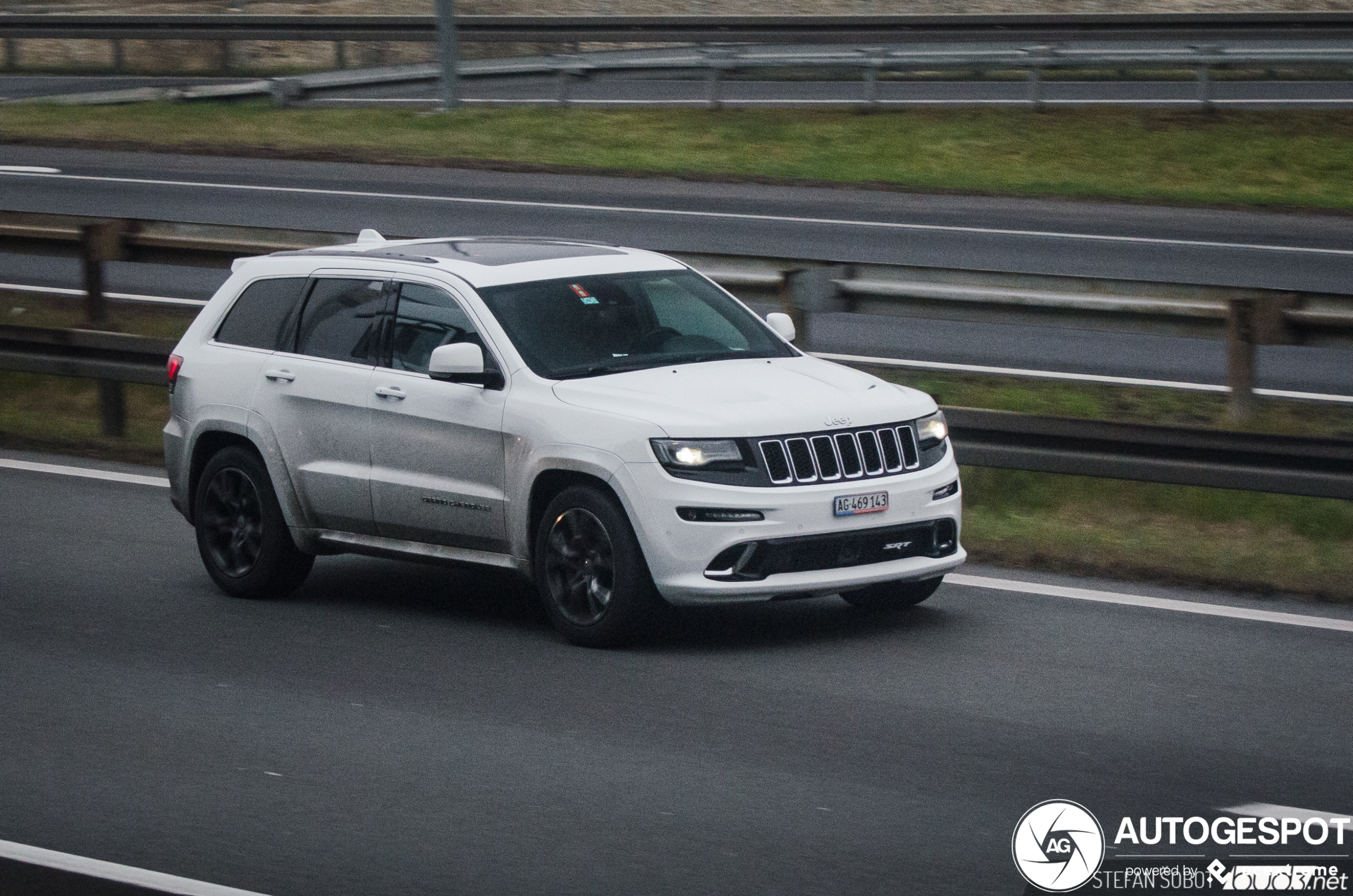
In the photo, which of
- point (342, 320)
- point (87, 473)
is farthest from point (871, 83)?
point (342, 320)

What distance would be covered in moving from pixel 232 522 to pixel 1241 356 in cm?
578

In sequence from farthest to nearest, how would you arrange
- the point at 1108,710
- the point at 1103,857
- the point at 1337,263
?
the point at 1337,263
the point at 1108,710
the point at 1103,857

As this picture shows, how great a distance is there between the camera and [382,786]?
6.52 meters

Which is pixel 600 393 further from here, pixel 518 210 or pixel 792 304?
pixel 518 210

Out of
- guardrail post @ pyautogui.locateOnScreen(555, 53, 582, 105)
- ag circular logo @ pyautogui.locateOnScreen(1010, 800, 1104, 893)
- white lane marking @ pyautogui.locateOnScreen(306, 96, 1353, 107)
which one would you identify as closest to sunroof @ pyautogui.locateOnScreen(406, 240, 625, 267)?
ag circular logo @ pyautogui.locateOnScreen(1010, 800, 1104, 893)

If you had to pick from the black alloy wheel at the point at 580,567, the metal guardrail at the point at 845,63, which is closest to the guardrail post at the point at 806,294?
the black alloy wheel at the point at 580,567

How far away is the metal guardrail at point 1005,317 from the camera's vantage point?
976 cm

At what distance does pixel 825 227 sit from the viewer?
68.6 feet

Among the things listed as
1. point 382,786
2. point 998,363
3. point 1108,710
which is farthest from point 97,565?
point 998,363

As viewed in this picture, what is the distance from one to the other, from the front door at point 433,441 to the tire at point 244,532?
25.8 inches

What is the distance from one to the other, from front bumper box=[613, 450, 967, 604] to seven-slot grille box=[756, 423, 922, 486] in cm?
5

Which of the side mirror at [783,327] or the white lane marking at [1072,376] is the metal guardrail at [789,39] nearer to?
→ the white lane marking at [1072,376]

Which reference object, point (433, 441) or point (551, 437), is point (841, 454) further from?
point (433, 441)

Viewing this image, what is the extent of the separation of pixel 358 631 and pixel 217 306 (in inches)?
86.6
